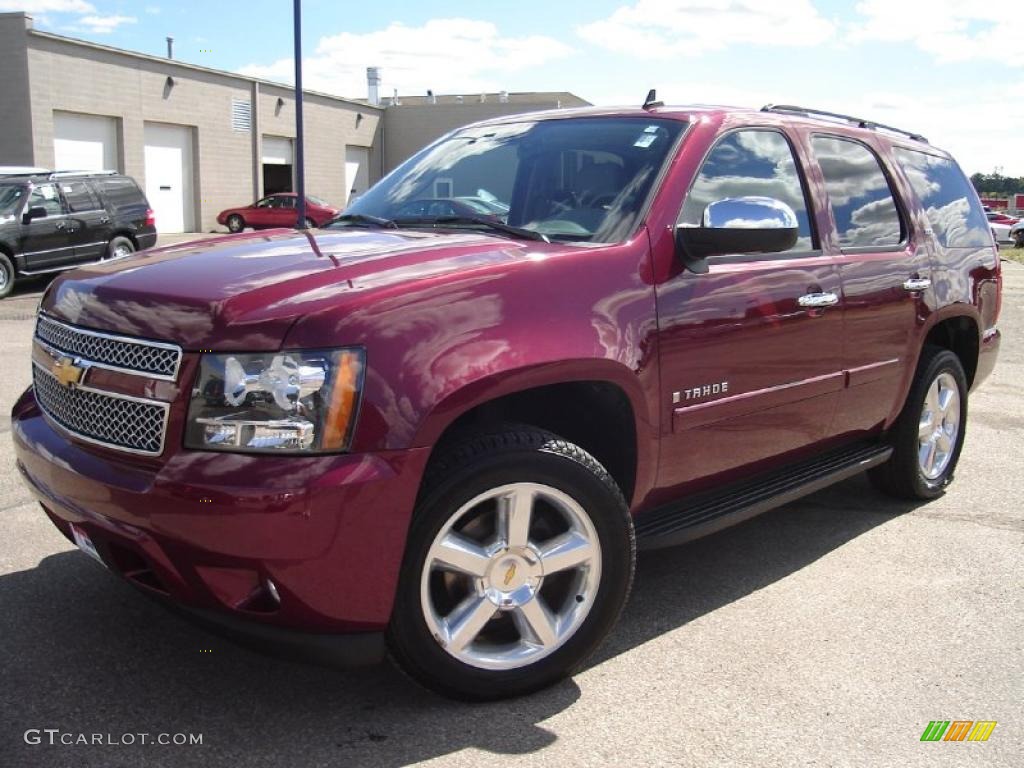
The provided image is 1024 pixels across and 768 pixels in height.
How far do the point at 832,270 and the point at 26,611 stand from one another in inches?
132

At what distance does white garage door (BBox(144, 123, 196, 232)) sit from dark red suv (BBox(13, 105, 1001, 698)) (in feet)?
101

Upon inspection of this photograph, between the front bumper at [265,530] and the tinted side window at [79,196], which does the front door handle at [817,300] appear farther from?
the tinted side window at [79,196]

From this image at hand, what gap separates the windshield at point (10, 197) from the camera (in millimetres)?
15047

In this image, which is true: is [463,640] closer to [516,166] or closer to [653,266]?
[653,266]

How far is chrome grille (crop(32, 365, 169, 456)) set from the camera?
274 cm

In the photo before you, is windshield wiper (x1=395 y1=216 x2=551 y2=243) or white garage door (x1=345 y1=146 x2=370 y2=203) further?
white garage door (x1=345 y1=146 x2=370 y2=203)

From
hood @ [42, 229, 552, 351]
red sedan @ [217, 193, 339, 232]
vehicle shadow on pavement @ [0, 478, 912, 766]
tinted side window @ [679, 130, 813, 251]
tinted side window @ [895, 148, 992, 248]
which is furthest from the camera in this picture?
red sedan @ [217, 193, 339, 232]

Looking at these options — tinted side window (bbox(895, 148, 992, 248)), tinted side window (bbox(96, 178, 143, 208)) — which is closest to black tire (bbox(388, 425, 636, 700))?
tinted side window (bbox(895, 148, 992, 248))

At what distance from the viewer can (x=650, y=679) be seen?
3320 mm

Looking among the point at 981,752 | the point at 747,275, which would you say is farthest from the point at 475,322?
the point at 981,752

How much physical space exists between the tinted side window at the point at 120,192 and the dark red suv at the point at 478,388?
13.9 meters

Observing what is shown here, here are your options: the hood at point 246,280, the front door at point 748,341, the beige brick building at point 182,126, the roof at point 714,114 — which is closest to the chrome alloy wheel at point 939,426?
the front door at point 748,341

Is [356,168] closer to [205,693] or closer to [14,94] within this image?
[14,94]

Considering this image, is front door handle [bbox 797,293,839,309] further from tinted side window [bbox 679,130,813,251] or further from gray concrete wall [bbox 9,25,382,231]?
gray concrete wall [bbox 9,25,382,231]
